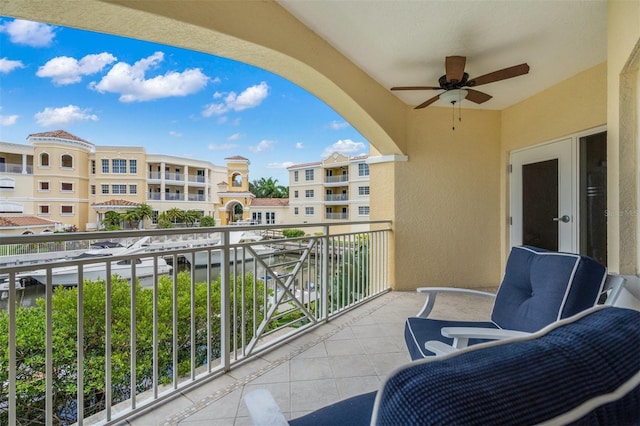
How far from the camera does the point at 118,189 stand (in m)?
12.5

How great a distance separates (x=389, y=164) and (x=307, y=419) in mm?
3353

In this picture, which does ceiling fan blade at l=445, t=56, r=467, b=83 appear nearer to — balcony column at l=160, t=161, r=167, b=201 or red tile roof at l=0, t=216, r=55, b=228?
red tile roof at l=0, t=216, r=55, b=228

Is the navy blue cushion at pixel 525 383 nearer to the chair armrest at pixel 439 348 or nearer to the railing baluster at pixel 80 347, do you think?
the chair armrest at pixel 439 348

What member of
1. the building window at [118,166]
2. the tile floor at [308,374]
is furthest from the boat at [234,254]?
the building window at [118,166]

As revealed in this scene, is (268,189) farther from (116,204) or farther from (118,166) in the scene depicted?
(116,204)

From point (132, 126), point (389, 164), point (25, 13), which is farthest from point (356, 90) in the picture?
point (132, 126)

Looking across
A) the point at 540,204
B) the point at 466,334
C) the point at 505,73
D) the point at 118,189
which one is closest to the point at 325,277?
the point at 466,334

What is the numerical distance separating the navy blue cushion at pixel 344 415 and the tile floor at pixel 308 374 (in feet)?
2.26

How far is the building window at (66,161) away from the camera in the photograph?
8844 millimetres

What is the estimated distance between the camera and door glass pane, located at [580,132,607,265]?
2.87 metres

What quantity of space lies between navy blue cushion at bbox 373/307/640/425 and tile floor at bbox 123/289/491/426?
1.47 meters

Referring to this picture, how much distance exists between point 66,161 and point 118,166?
3.72 m

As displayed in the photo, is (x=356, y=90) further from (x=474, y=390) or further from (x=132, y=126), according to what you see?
(x=132, y=126)

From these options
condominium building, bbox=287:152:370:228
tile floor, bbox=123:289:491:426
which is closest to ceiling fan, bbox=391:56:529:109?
tile floor, bbox=123:289:491:426
